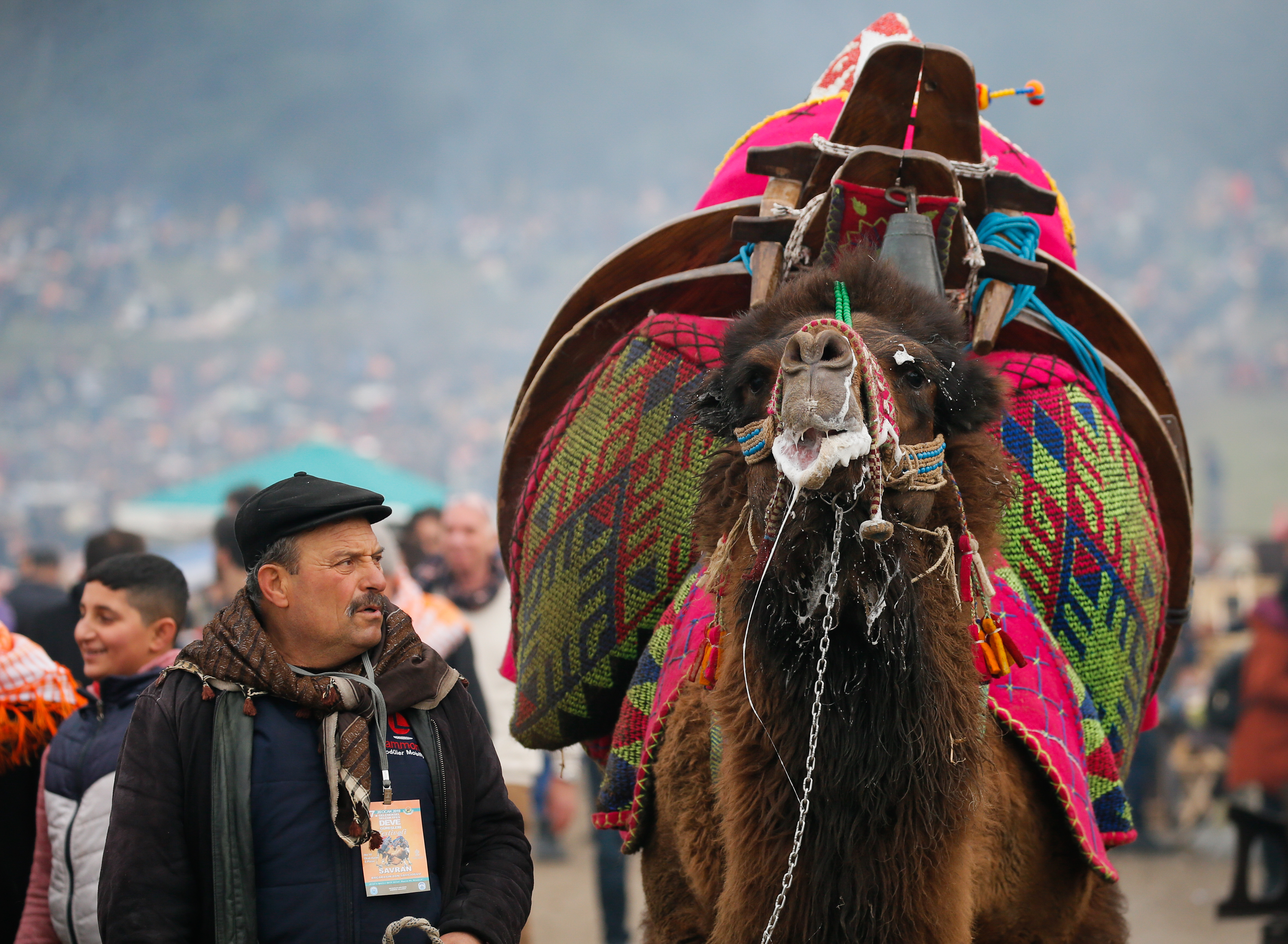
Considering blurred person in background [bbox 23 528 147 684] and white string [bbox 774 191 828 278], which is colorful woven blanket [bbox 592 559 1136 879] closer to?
white string [bbox 774 191 828 278]

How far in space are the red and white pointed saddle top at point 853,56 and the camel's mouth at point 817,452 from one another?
2715 millimetres

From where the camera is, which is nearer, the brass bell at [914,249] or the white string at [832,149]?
the brass bell at [914,249]

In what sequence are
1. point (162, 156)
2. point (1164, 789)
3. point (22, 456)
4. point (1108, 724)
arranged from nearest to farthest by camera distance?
1. point (1108, 724)
2. point (1164, 789)
3. point (22, 456)
4. point (162, 156)

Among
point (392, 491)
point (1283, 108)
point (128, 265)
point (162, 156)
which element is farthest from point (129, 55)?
point (1283, 108)

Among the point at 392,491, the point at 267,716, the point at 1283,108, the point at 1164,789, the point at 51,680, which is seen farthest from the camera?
the point at 1283,108

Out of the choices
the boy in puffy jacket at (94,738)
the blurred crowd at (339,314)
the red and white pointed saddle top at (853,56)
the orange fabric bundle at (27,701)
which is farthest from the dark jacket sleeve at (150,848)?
the blurred crowd at (339,314)

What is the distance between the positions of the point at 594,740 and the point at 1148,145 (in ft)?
112

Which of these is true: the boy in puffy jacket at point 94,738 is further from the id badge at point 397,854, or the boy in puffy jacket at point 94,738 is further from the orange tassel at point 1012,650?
the orange tassel at point 1012,650

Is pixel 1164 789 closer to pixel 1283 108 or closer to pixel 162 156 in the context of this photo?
pixel 1283 108

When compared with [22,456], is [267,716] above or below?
below

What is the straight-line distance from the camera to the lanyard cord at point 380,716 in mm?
1978

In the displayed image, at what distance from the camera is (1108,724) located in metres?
3.13

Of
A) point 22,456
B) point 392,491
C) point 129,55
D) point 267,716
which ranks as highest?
point 129,55

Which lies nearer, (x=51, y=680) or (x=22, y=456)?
(x=51, y=680)
